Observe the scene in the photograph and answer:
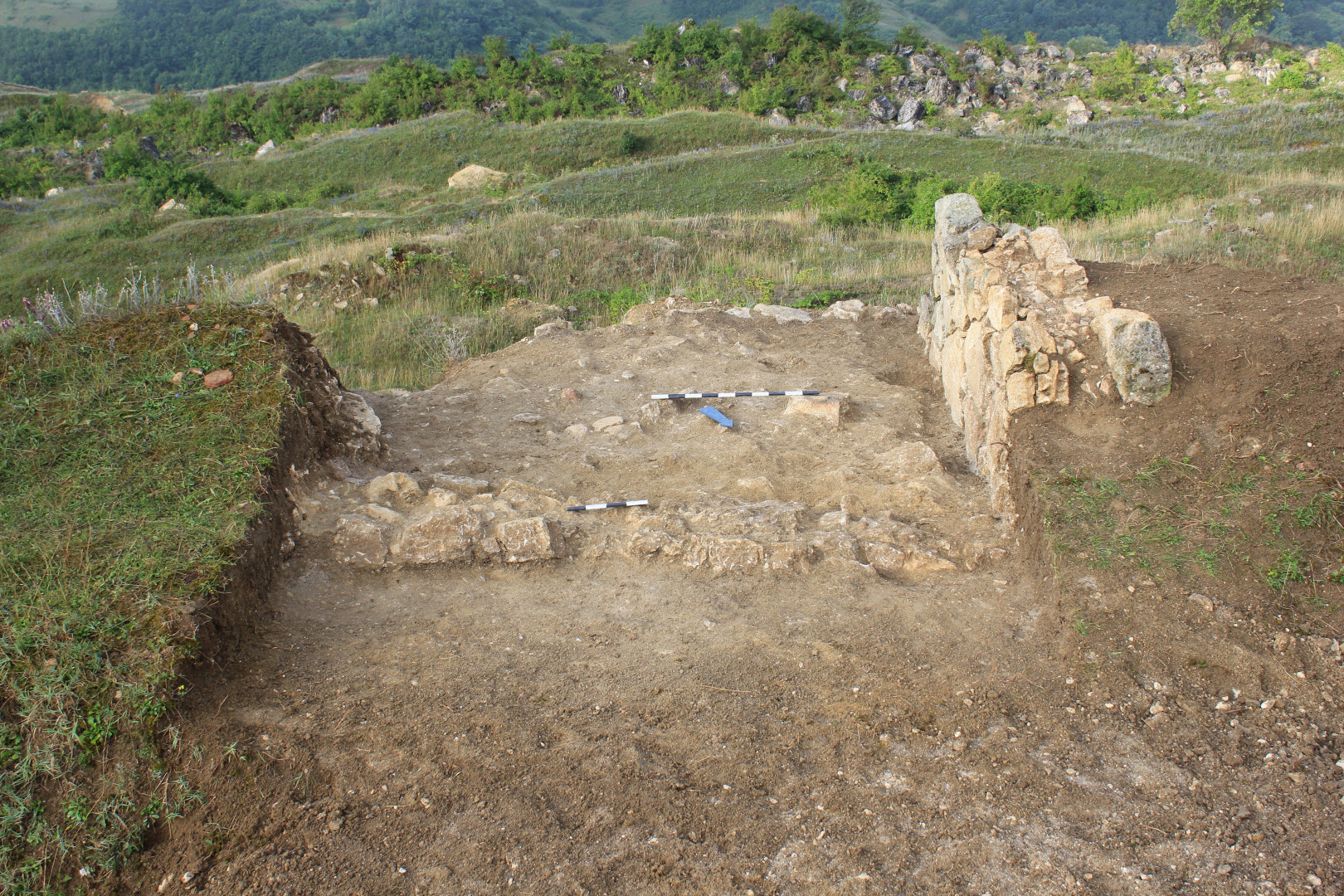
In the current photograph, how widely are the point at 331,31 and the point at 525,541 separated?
257 ft

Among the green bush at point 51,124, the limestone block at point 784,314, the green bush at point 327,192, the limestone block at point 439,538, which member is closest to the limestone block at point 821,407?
the limestone block at point 784,314

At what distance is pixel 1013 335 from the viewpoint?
Answer: 509 centimetres

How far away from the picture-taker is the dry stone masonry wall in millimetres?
4762

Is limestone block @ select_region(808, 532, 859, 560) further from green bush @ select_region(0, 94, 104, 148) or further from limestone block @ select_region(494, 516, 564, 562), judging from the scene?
green bush @ select_region(0, 94, 104, 148)

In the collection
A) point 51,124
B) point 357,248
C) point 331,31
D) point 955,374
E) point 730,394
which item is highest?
point 331,31

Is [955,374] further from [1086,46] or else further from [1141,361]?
[1086,46]

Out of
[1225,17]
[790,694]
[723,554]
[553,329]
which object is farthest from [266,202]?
[1225,17]

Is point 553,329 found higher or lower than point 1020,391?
lower

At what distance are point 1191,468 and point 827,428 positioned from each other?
2318 millimetres

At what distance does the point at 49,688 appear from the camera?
9.24ft

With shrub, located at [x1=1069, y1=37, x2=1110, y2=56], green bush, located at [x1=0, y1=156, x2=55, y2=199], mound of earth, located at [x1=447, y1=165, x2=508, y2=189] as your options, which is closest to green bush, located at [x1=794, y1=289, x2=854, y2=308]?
mound of earth, located at [x1=447, y1=165, x2=508, y2=189]

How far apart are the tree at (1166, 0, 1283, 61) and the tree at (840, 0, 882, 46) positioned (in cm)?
1687

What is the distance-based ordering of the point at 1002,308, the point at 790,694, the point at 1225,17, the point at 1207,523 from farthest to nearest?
the point at 1225,17 < the point at 1002,308 < the point at 1207,523 < the point at 790,694

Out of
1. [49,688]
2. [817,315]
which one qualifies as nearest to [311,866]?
[49,688]
